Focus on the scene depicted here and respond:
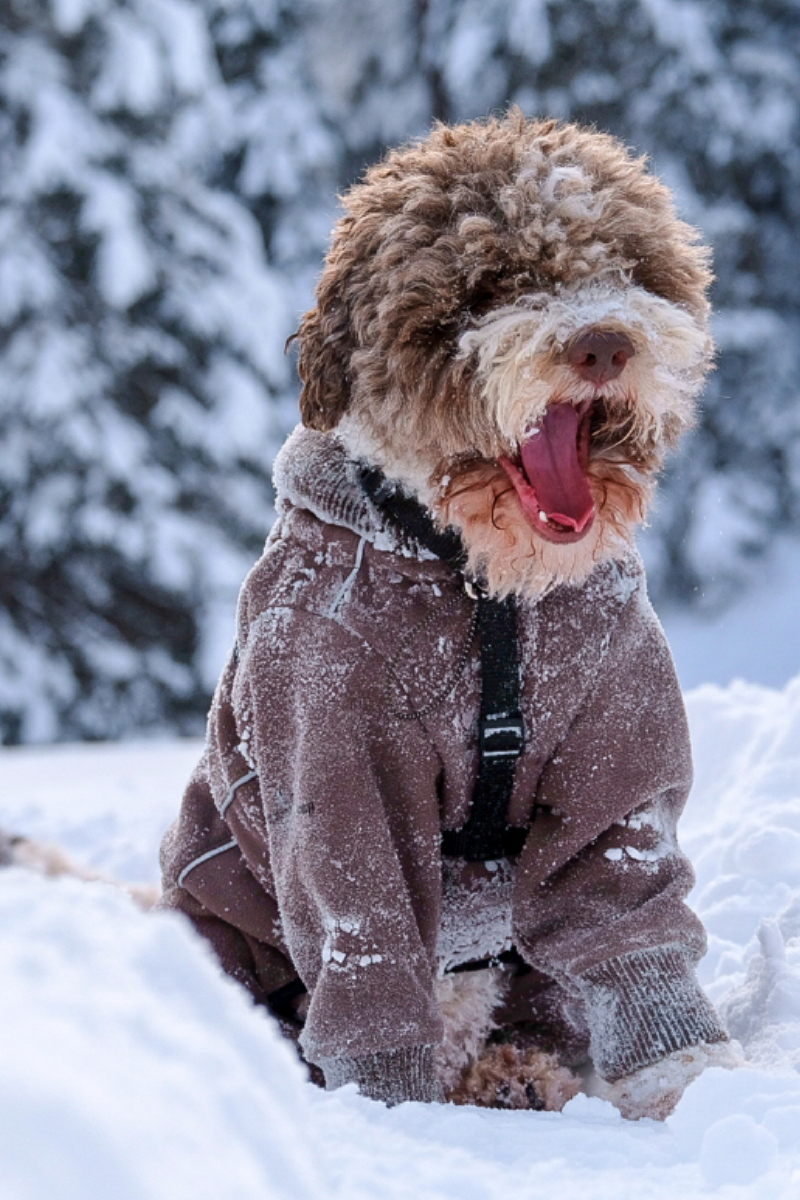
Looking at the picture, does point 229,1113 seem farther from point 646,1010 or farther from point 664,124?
point 664,124

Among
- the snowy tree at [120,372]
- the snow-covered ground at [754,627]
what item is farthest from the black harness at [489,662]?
the snow-covered ground at [754,627]

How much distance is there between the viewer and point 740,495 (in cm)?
1259

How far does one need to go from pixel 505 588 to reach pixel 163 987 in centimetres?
139

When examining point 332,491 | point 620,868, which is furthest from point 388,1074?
point 332,491

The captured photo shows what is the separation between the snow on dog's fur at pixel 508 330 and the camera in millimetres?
2184

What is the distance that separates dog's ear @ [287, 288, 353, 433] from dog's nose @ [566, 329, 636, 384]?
0.46 m

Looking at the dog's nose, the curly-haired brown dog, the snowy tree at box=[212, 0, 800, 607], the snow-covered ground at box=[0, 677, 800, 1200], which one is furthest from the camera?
the snowy tree at box=[212, 0, 800, 607]

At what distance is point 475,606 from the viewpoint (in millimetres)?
2418

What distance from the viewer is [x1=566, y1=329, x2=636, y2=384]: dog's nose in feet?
6.96

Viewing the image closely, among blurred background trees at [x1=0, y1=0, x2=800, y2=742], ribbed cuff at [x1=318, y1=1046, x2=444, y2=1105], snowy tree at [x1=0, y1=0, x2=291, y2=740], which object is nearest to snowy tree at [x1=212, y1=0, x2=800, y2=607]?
blurred background trees at [x1=0, y1=0, x2=800, y2=742]

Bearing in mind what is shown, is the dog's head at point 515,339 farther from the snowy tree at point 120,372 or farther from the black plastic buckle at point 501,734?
the snowy tree at point 120,372

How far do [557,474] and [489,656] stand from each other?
350mm

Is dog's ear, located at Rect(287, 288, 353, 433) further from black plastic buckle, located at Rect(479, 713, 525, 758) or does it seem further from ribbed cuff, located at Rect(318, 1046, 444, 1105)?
ribbed cuff, located at Rect(318, 1046, 444, 1105)

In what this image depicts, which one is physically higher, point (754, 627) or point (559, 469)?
point (559, 469)
